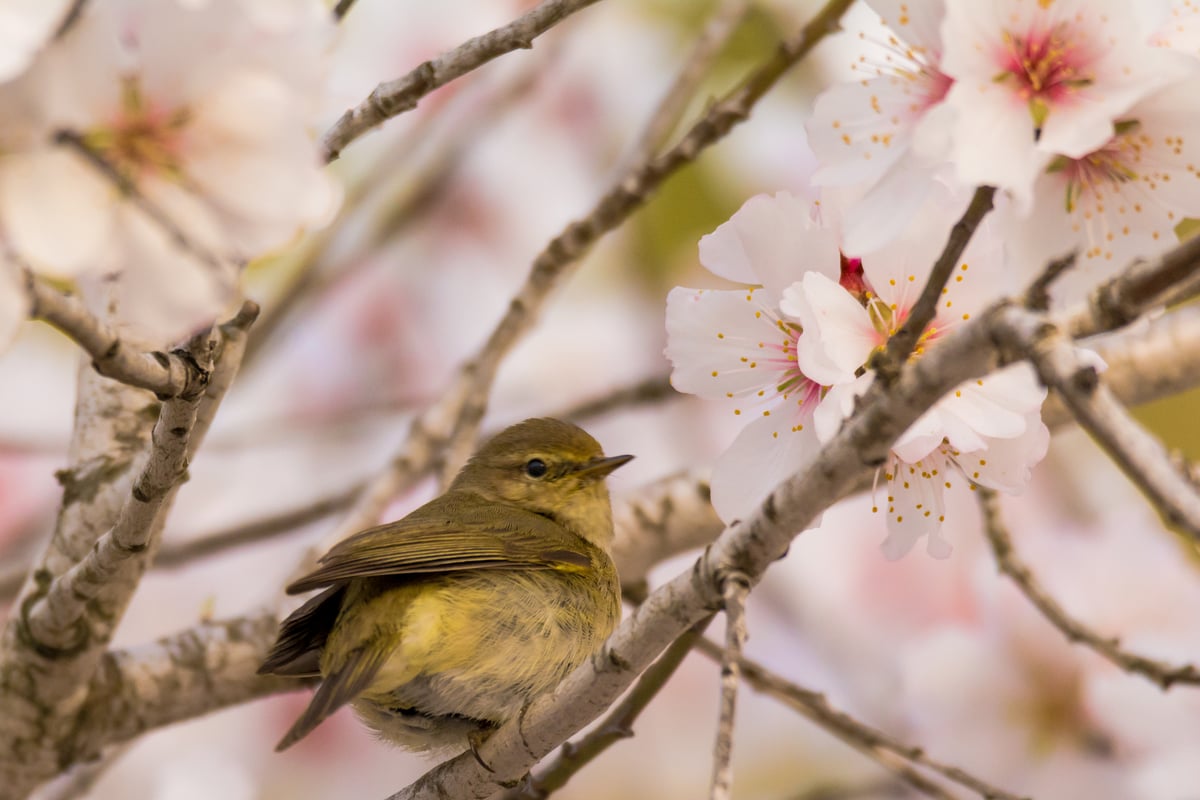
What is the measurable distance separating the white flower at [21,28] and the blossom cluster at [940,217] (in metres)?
0.81

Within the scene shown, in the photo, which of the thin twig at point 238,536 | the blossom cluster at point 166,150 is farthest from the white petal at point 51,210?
the thin twig at point 238,536

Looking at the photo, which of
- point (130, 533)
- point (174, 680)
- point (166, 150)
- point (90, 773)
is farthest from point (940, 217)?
point (90, 773)

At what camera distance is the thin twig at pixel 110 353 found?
3.80ft

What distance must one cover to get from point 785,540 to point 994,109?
0.50m

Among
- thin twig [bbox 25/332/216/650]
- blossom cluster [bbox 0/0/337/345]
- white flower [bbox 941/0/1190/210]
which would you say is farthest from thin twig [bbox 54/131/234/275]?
white flower [bbox 941/0/1190/210]

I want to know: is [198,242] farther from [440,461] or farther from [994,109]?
[440,461]

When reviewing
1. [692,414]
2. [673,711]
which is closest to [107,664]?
[692,414]

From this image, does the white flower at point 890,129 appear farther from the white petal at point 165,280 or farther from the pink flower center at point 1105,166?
the white petal at point 165,280

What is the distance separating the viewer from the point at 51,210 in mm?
1119

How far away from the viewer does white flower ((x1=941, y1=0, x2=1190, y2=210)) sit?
129cm

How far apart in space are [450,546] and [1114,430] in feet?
5.03

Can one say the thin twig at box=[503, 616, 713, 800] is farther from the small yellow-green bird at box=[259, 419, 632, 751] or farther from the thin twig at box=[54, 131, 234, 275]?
the thin twig at box=[54, 131, 234, 275]

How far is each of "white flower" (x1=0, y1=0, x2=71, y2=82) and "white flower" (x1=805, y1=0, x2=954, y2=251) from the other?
2.64 feet

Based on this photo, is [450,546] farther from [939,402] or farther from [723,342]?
[939,402]
